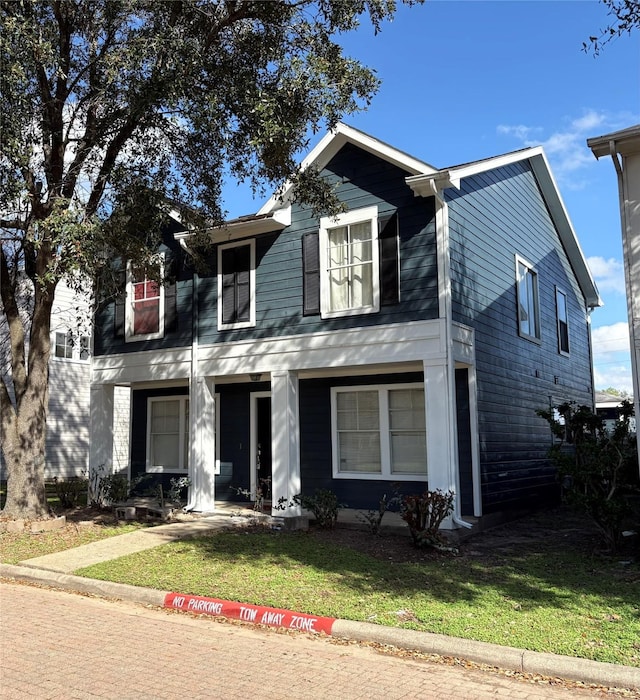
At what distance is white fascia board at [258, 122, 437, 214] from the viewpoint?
11.5m

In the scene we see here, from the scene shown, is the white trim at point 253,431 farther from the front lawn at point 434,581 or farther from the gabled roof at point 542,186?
the gabled roof at point 542,186

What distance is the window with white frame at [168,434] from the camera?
16234 millimetres

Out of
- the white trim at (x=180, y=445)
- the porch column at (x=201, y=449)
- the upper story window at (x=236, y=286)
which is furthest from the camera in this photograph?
the white trim at (x=180, y=445)

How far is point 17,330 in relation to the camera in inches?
490

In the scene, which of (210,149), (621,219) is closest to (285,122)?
(210,149)

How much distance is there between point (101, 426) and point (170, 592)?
351 inches

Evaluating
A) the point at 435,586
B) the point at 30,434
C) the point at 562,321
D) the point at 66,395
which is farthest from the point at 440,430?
the point at 66,395

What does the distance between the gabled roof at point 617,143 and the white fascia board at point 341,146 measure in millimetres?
3097

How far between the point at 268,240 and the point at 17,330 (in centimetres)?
515

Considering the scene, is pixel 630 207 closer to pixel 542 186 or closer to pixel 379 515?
pixel 379 515

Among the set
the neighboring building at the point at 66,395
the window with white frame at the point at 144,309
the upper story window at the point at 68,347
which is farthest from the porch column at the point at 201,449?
the upper story window at the point at 68,347

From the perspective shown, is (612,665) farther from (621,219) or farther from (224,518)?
(224,518)

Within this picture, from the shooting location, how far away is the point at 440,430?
10812 mm

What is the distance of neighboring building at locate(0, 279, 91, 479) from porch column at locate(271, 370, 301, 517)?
1254 centimetres
